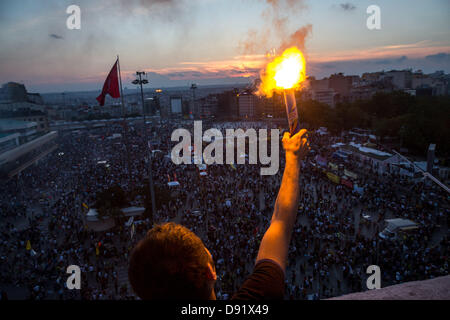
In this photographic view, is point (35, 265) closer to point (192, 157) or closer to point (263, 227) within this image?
point (263, 227)

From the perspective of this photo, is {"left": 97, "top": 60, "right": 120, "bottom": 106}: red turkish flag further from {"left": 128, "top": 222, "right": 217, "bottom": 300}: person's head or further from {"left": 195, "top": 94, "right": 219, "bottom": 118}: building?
A: {"left": 195, "top": 94, "right": 219, "bottom": 118}: building

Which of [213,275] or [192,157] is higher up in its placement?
[213,275]

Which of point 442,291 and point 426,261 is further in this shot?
point 426,261

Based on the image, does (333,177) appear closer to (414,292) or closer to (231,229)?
(231,229)

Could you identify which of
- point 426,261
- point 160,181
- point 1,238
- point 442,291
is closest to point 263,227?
point 426,261

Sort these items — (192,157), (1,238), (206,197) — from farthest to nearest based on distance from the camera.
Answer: (192,157), (206,197), (1,238)

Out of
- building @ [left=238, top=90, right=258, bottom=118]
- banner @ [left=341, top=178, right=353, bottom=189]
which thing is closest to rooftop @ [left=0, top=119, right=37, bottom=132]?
banner @ [left=341, top=178, right=353, bottom=189]
